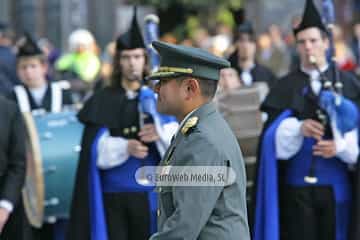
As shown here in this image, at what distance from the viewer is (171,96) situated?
3.62 m

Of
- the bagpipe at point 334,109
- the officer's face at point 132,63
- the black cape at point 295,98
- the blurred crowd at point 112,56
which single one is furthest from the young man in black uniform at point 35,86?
the bagpipe at point 334,109

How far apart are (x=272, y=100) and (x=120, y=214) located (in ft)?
4.07

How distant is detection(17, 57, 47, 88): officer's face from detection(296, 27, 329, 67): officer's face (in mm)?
2223

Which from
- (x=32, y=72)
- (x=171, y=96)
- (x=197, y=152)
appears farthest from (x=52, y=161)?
Result: (x=197, y=152)

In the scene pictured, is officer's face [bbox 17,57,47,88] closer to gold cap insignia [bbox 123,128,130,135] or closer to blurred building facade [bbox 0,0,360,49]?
gold cap insignia [bbox 123,128,130,135]

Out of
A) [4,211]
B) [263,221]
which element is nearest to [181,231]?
[4,211]

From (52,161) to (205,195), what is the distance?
353 centimetres

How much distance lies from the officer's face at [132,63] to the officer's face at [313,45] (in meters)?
1.04

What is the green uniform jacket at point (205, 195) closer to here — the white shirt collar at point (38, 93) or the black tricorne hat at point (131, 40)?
the black tricorne hat at point (131, 40)

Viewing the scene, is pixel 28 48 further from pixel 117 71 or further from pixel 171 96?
pixel 171 96

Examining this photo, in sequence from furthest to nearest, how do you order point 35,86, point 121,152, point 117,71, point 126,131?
1. point 35,86
2. point 117,71
3. point 126,131
4. point 121,152

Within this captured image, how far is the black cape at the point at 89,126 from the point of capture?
6098mm

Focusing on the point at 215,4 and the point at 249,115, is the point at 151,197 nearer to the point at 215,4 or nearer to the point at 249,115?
the point at 249,115

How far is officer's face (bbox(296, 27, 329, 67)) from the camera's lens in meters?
6.01
